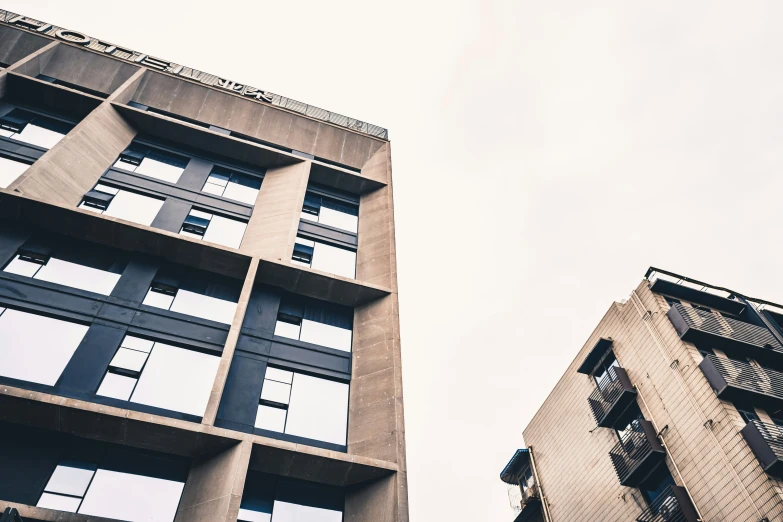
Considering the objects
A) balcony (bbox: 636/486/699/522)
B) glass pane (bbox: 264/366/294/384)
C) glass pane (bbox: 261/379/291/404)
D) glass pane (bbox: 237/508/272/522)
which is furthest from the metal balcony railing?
glass pane (bbox: 237/508/272/522)

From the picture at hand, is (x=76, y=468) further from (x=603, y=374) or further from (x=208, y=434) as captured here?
(x=603, y=374)

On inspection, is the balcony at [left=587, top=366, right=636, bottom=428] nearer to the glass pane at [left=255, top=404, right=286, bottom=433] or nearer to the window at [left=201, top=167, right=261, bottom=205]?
the glass pane at [left=255, top=404, right=286, bottom=433]

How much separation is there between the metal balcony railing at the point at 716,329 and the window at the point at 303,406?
16862 millimetres

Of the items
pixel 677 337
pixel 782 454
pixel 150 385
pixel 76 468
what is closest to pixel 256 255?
pixel 150 385

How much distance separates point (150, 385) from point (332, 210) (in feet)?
52.8

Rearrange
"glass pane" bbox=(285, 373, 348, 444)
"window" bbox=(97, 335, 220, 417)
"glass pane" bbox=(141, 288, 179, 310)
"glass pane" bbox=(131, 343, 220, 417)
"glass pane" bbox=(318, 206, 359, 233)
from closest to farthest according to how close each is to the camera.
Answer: "window" bbox=(97, 335, 220, 417), "glass pane" bbox=(131, 343, 220, 417), "glass pane" bbox=(285, 373, 348, 444), "glass pane" bbox=(141, 288, 179, 310), "glass pane" bbox=(318, 206, 359, 233)

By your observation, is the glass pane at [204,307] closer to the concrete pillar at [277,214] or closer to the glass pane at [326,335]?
the concrete pillar at [277,214]

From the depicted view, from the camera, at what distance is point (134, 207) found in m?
26.0

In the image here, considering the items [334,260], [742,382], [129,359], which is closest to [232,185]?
[334,260]

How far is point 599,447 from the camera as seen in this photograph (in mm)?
29719

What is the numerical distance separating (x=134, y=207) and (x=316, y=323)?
10.6 m

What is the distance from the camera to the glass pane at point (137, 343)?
1963 centimetres

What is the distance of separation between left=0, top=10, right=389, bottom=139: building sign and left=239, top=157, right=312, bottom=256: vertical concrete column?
757 cm

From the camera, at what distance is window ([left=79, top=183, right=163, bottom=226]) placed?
25.1 metres
